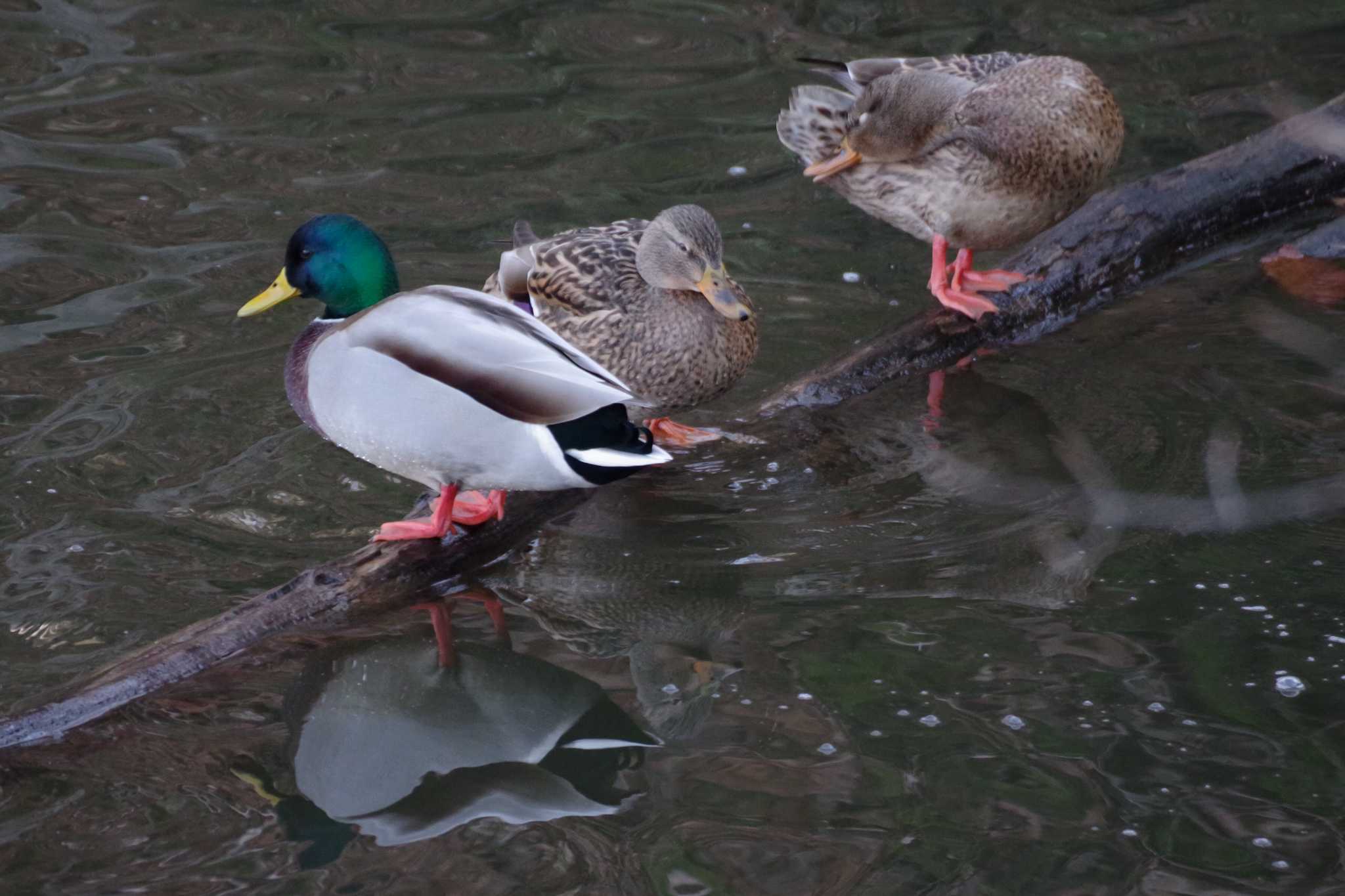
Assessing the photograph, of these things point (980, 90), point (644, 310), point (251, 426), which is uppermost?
point (980, 90)

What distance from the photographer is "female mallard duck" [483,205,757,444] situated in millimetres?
4406

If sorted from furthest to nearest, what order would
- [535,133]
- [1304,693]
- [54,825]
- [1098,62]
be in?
[1098,62] → [535,133] → [1304,693] → [54,825]

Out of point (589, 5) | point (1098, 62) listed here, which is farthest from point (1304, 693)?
point (589, 5)

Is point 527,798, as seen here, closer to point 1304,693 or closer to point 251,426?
point 1304,693

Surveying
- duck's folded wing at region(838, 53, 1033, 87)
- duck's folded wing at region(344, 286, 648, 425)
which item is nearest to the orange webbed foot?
duck's folded wing at region(344, 286, 648, 425)

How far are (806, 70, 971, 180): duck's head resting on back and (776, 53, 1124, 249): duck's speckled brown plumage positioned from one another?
2 cm

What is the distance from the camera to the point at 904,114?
5.00 m

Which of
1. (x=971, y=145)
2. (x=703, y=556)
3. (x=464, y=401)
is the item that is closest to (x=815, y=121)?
(x=971, y=145)

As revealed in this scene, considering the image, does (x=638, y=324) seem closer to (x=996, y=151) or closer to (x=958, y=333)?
(x=958, y=333)

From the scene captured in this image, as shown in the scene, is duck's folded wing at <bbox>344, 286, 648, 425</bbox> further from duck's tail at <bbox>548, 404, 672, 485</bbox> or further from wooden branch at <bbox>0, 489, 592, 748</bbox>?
wooden branch at <bbox>0, 489, 592, 748</bbox>

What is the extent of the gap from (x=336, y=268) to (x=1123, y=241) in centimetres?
288

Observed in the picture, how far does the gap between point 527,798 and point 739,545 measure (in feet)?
3.88

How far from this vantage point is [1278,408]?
4.82 metres

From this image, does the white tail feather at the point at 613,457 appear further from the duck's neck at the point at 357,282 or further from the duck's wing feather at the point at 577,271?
the duck's wing feather at the point at 577,271
